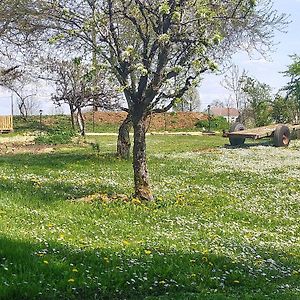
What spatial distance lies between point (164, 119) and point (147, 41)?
4308 cm

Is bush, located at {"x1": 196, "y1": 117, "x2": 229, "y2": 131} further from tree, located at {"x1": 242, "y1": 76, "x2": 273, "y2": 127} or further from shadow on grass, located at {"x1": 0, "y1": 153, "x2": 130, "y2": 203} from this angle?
shadow on grass, located at {"x1": 0, "y1": 153, "x2": 130, "y2": 203}

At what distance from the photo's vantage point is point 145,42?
14031mm

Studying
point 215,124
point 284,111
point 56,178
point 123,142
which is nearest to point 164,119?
point 215,124

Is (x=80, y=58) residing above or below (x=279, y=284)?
above

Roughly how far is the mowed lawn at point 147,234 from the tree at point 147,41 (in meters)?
2.00

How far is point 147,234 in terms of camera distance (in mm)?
10438

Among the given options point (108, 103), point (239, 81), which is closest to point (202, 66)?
point (108, 103)

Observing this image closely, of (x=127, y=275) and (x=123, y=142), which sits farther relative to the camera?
(x=123, y=142)

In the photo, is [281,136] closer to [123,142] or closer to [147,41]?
[123,142]

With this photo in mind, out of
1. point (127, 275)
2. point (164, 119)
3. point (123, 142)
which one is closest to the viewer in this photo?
point (127, 275)

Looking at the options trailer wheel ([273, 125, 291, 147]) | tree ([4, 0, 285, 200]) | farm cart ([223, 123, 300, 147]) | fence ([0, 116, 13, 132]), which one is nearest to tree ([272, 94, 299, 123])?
farm cart ([223, 123, 300, 147])

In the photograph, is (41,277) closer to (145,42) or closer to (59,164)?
(145,42)

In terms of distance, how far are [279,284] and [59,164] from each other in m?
13.9

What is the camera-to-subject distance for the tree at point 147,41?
13.3 metres
